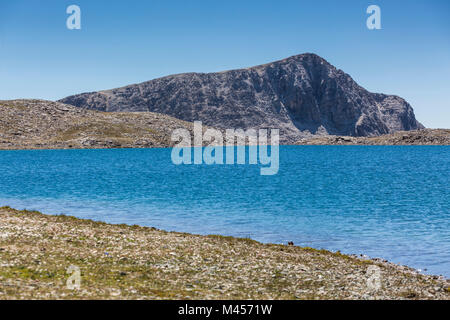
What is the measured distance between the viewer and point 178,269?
2238cm

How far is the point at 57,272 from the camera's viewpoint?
19.8 meters

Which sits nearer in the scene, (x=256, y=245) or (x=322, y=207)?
(x=256, y=245)

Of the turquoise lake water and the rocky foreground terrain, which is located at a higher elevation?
the rocky foreground terrain

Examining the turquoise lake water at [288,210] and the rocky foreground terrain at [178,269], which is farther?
the turquoise lake water at [288,210]

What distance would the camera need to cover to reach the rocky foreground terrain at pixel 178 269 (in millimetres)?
18219

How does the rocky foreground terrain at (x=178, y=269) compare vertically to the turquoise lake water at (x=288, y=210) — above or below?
above

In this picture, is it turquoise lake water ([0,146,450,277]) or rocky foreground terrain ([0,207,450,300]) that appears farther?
turquoise lake water ([0,146,450,277])

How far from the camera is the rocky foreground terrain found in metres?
18.2

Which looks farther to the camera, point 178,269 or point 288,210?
point 288,210

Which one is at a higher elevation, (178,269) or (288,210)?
(178,269)
